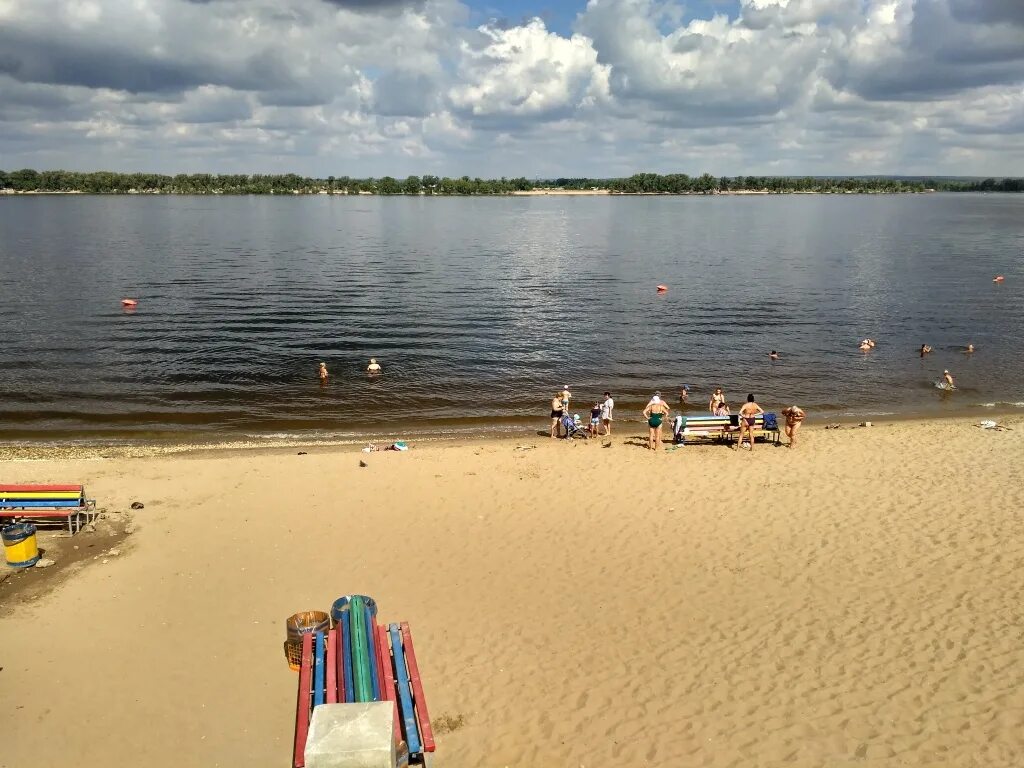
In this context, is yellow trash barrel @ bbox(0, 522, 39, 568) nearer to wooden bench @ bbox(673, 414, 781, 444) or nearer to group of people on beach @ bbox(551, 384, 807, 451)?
group of people on beach @ bbox(551, 384, 807, 451)

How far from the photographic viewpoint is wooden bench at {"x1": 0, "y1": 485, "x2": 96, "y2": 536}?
1454 cm

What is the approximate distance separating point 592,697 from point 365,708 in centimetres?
421

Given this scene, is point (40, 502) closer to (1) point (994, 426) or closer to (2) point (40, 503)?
(2) point (40, 503)

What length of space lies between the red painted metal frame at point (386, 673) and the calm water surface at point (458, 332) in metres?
14.7

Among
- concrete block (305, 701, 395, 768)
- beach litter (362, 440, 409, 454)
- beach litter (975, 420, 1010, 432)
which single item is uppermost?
concrete block (305, 701, 395, 768)

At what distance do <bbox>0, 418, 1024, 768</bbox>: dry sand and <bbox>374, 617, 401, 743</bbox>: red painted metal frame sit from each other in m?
1.01

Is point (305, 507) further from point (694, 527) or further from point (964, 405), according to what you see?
point (964, 405)

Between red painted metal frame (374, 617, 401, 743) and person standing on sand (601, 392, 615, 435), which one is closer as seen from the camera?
red painted metal frame (374, 617, 401, 743)

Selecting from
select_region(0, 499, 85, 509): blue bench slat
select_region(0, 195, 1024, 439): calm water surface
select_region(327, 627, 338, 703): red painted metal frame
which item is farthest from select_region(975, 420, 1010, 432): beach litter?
select_region(0, 499, 85, 509): blue bench slat

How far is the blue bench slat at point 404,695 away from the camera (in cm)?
819

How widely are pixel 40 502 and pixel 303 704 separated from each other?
31.2ft

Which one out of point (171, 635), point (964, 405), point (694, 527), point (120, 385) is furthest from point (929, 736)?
point (120, 385)

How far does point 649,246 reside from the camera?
3327 inches

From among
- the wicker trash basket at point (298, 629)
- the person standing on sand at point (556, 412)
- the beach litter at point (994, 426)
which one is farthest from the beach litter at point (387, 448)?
the beach litter at point (994, 426)
